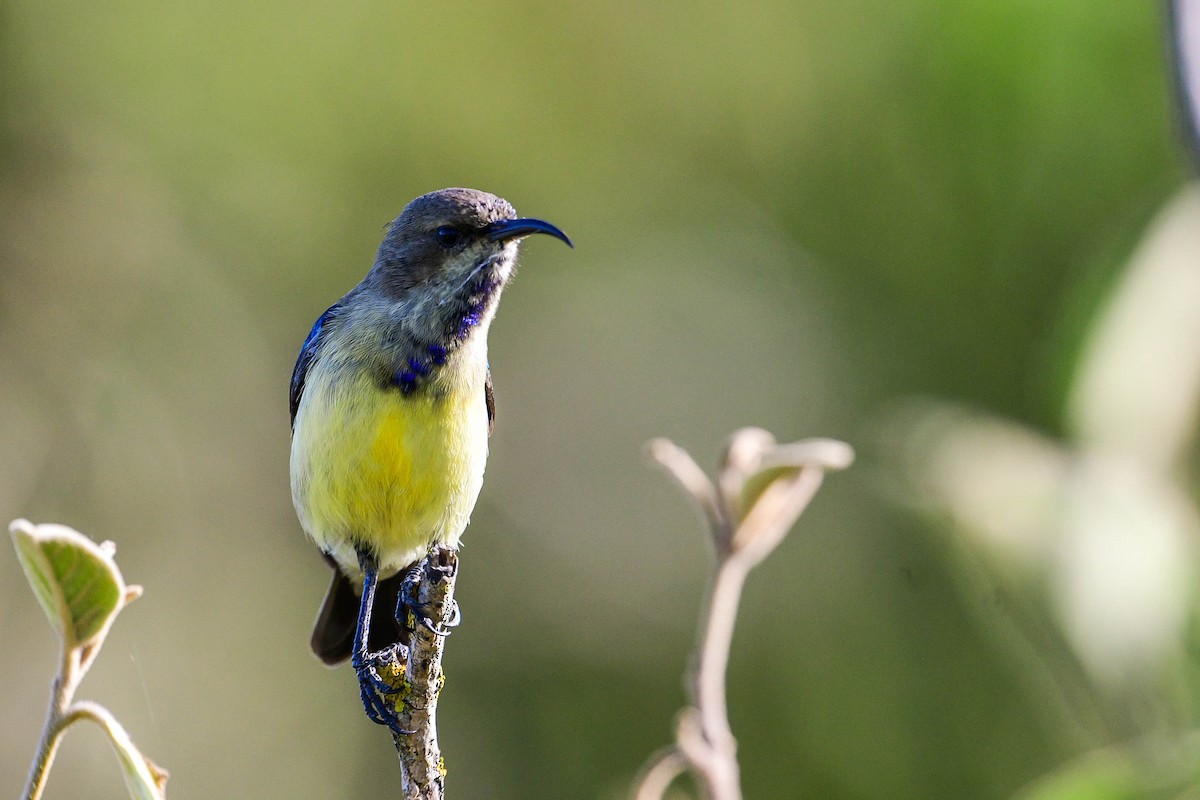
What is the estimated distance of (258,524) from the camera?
28.6 ft

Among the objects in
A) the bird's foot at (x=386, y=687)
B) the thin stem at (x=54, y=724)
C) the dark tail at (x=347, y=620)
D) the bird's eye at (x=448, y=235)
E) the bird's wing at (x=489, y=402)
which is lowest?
the thin stem at (x=54, y=724)

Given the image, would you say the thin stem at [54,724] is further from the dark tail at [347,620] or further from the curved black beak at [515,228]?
the dark tail at [347,620]

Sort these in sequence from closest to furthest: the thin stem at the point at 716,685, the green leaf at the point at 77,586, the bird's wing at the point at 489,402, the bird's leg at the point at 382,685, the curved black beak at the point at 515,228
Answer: the green leaf at the point at 77,586 < the thin stem at the point at 716,685 < the bird's leg at the point at 382,685 < the curved black beak at the point at 515,228 < the bird's wing at the point at 489,402

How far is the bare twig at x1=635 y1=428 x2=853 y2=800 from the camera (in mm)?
1870

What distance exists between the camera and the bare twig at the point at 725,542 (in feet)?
6.14

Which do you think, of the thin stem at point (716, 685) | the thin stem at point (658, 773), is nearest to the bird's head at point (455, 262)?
the thin stem at point (658, 773)

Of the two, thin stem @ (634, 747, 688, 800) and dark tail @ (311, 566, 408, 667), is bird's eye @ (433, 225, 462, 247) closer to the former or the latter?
dark tail @ (311, 566, 408, 667)

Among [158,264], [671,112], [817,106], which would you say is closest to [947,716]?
[817,106]

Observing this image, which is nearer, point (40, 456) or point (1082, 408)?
point (1082, 408)

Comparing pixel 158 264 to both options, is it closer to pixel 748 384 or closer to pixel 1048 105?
pixel 748 384

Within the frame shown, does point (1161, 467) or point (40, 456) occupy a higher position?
point (40, 456)

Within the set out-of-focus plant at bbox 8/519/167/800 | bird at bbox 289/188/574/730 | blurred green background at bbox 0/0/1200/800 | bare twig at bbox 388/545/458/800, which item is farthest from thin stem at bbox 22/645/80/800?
blurred green background at bbox 0/0/1200/800

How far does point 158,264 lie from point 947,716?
18.2ft

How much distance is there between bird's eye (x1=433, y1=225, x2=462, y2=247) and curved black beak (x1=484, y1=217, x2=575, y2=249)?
0.09m
